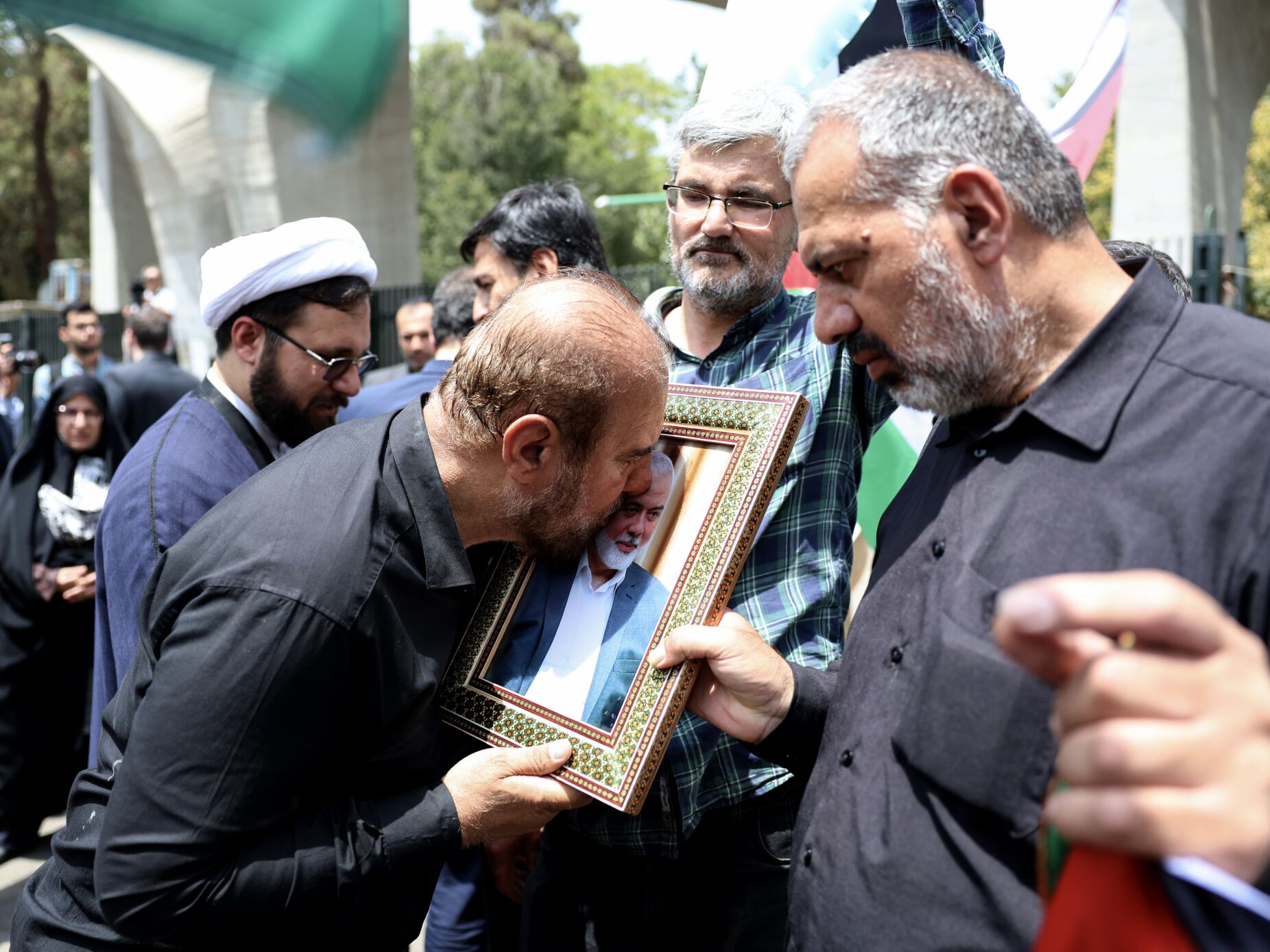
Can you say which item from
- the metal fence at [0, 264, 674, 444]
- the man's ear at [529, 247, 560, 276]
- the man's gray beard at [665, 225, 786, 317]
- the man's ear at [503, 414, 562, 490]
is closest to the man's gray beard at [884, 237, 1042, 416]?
the man's ear at [503, 414, 562, 490]

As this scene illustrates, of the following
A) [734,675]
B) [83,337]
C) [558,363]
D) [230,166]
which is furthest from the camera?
[230,166]

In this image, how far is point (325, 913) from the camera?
185cm

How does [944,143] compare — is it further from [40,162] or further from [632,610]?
[40,162]

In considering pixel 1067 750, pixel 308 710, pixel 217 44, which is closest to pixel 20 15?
pixel 217 44

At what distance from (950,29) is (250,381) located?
2.04 meters

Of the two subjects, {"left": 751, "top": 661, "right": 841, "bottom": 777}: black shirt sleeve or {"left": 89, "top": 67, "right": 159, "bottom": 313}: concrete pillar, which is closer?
{"left": 751, "top": 661, "right": 841, "bottom": 777}: black shirt sleeve

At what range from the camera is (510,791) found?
1.96m

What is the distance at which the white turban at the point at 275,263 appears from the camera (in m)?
2.98

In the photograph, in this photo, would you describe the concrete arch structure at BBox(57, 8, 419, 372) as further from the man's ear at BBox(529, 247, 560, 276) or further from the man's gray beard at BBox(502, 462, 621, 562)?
the man's gray beard at BBox(502, 462, 621, 562)

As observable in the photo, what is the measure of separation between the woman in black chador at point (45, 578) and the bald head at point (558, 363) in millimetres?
4513

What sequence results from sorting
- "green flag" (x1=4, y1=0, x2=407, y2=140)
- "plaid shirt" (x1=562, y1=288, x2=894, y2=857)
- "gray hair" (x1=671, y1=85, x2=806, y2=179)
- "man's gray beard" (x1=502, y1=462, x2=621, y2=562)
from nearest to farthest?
"man's gray beard" (x1=502, y1=462, x2=621, y2=562) → "plaid shirt" (x1=562, y1=288, x2=894, y2=857) → "gray hair" (x1=671, y1=85, x2=806, y2=179) → "green flag" (x1=4, y1=0, x2=407, y2=140)

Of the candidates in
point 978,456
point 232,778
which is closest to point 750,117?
point 978,456

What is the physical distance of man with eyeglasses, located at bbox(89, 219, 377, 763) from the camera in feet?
9.08

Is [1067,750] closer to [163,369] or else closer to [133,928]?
[133,928]
